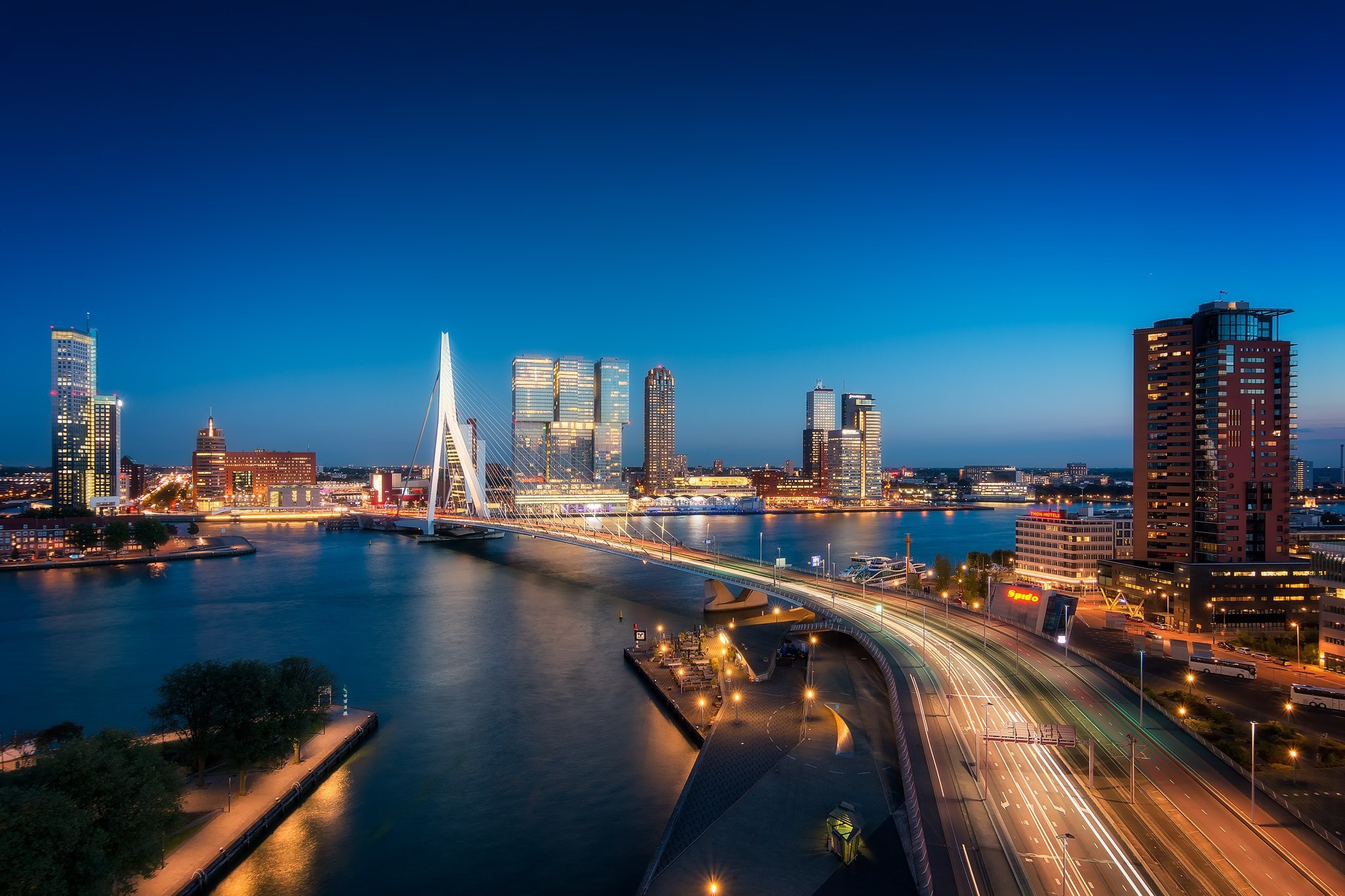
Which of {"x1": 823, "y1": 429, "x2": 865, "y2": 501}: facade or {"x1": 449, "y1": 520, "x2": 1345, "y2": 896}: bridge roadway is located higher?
{"x1": 823, "y1": 429, "x2": 865, "y2": 501}: facade

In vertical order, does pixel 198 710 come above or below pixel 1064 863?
below

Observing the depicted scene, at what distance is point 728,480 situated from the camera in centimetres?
10712

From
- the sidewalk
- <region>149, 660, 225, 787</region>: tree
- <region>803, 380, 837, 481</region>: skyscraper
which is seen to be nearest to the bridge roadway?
the sidewalk

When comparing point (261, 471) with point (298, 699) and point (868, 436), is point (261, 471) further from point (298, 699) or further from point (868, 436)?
point (298, 699)

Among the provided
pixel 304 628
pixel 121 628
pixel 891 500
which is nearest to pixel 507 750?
pixel 304 628

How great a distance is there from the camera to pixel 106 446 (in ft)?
241

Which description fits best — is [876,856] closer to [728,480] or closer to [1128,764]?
[1128,764]

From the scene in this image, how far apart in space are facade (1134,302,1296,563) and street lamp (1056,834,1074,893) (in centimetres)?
1984

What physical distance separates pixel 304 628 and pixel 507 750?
12.3 meters

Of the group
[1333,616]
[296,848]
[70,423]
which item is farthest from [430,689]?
[70,423]

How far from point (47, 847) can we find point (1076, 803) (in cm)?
1057

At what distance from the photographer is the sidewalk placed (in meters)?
8.55

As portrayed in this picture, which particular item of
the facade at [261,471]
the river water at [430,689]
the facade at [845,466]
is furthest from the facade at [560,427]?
the river water at [430,689]

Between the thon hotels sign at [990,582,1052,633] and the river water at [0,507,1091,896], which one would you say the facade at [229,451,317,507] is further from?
the thon hotels sign at [990,582,1052,633]
